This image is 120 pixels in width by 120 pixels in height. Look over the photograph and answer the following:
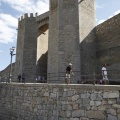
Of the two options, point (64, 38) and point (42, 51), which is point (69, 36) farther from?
point (42, 51)

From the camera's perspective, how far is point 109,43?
18703 mm

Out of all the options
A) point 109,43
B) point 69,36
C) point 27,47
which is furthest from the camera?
point 27,47

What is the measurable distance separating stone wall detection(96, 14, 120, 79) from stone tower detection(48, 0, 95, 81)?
819 millimetres

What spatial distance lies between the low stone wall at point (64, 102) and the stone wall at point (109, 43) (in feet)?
27.2

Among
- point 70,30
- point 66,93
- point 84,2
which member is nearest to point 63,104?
point 66,93

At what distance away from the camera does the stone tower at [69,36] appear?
17.8 metres

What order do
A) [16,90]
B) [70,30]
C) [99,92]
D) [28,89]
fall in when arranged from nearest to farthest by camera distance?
[99,92] < [28,89] < [16,90] < [70,30]

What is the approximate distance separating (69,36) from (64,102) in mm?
9450

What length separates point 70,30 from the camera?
1816 cm

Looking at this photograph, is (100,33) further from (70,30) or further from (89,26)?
(70,30)

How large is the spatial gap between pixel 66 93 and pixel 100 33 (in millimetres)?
11545

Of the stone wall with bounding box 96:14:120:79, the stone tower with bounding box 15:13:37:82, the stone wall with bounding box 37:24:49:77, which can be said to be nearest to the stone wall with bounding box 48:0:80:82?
the stone wall with bounding box 96:14:120:79

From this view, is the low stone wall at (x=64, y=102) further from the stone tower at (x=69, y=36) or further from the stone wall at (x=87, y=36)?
the stone wall at (x=87, y=36)

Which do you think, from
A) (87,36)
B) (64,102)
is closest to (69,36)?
(87,36)
